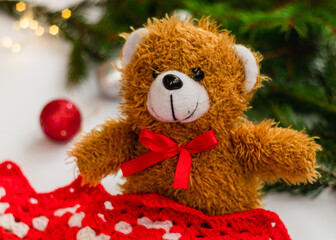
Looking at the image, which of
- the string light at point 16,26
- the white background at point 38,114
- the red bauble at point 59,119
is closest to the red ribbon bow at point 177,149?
the white background at point 38,114

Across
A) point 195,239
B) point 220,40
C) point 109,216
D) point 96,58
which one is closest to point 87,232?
point 109,216

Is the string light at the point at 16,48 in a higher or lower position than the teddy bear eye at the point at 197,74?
lower

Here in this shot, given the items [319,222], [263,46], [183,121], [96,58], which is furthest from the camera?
[96,58]

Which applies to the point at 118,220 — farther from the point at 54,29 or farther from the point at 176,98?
the point at 54,29

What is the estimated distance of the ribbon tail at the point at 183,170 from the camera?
15.4 inches

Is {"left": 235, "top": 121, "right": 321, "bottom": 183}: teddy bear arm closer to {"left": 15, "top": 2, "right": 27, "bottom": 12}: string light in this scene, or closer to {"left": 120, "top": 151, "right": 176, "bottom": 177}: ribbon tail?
{"left": 120, "top": 151, "right": 176, "bottom": 177}: ribbon tail

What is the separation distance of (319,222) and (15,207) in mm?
450

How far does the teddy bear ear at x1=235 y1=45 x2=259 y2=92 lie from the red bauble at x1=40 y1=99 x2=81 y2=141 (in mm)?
349

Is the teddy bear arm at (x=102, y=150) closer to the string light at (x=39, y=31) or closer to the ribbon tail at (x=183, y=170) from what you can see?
the ribbon tail at (x=183, y=170)

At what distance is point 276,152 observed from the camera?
39 centimetres

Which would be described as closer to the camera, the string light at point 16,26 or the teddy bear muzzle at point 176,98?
the teddy bear muzzle at point 176,98

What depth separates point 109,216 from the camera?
438mm

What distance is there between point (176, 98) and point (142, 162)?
112 mm

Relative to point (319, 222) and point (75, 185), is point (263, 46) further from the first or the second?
point (75, 185)
